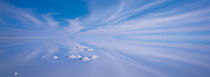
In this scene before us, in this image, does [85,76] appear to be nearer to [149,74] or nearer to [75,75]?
[75,75]

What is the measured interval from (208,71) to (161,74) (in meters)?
1.21

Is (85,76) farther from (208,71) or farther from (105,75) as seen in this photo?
(208,71)

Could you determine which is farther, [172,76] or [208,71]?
[208,71]

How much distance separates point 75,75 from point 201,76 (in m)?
2.76

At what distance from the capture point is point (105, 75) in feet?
6.95

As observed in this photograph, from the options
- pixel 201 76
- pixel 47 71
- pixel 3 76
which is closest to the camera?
pixel 3 76

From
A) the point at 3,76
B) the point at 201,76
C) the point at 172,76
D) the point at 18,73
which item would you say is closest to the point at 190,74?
the point at 201,76

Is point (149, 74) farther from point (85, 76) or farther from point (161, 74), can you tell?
point (85, 76)

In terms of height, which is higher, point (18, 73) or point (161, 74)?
point (18, 73)

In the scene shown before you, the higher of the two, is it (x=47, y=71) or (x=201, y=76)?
(x=47, y=71)

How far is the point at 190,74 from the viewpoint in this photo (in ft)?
7.17

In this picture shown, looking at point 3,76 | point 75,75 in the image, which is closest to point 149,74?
point 75,75

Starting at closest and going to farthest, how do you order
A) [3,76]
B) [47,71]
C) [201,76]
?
1. [3,76]
2. [201,76]
3. [47,71]

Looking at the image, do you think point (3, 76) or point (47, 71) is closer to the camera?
point (3, 76)
